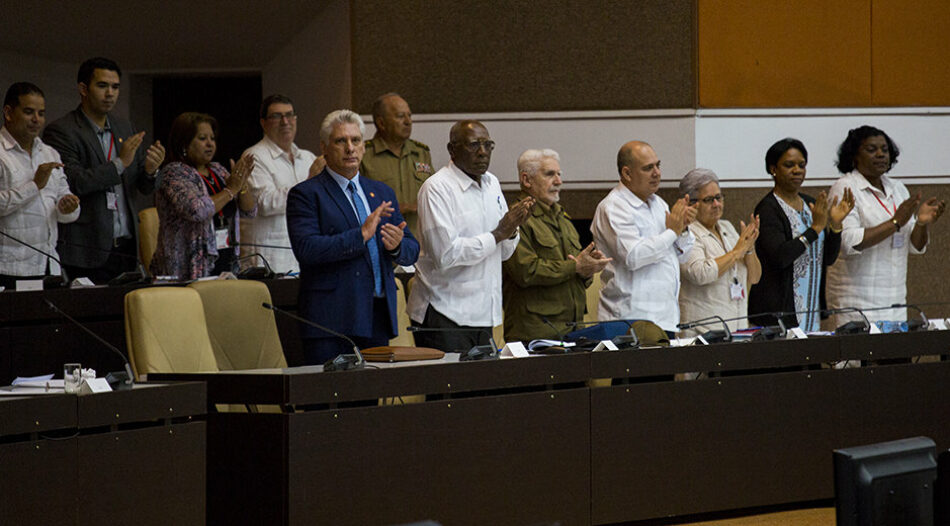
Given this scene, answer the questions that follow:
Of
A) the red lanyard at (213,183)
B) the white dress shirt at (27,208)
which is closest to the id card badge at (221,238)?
the red lanyard at (213,183)

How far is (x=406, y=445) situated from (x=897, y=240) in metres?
2.84

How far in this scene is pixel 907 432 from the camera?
4508 mm

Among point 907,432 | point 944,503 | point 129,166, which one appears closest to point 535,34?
point 129,166

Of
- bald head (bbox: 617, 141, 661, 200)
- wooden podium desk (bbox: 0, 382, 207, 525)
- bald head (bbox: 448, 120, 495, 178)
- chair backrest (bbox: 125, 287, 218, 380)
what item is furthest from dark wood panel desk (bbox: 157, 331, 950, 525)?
bald head (bbox: 448, 120, 495, 178)

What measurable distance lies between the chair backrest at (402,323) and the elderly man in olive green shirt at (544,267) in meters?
0.35

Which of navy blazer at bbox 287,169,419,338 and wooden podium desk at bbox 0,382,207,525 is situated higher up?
navy blazer at bbox 287,169,419,338

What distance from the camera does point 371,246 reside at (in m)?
4.08

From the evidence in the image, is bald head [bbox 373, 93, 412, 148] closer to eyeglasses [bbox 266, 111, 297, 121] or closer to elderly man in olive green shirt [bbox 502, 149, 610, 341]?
eyeglasses [bbox 266, 111, 297, 121]

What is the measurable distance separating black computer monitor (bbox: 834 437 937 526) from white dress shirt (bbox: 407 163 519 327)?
2359mm

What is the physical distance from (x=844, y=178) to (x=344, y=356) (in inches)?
113

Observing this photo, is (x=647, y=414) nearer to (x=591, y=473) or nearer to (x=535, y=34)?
(x=591, y=473)

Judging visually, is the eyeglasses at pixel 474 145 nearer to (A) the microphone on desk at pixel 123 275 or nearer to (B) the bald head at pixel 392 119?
(B) the bald head at pixel 392 119

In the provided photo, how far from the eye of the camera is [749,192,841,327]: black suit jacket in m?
5.04

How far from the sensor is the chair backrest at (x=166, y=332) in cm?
375
